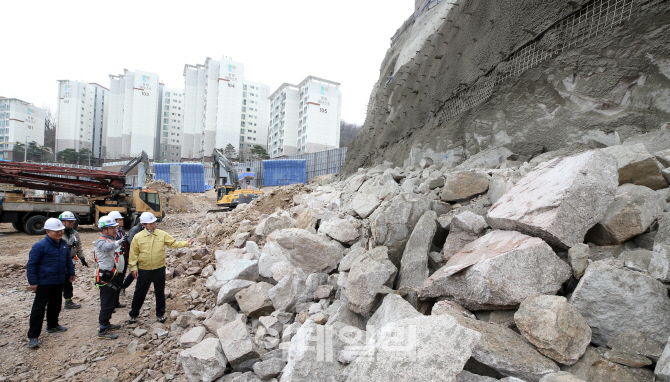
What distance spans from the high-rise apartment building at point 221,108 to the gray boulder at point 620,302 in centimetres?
4818

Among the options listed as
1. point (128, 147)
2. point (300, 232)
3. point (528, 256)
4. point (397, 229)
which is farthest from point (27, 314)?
point (128, 147)

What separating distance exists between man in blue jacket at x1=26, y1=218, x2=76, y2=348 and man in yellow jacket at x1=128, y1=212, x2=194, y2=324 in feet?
2.44

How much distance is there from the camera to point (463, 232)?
3.20 meters

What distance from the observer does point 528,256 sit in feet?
7.56

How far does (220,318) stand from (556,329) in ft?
10.8

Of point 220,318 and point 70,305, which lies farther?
point 70,305

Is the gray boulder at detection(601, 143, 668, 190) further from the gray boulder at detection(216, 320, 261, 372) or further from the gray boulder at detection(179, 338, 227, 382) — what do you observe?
the gray boulder at detection(179, 338, 227, 382)

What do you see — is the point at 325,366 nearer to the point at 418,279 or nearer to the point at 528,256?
the point at 418,279

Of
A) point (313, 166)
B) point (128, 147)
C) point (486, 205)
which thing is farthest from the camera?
point (128, 147)

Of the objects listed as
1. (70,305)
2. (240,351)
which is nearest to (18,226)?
(70,305)

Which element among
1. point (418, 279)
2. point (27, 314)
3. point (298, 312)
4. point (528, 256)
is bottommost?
point (27, 314)

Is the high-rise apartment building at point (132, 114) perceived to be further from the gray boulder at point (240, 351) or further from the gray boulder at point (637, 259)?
the gray boulder at point (637, 259)

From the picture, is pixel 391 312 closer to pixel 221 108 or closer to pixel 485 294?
pixel 485 294

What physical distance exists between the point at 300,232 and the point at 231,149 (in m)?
43.8
